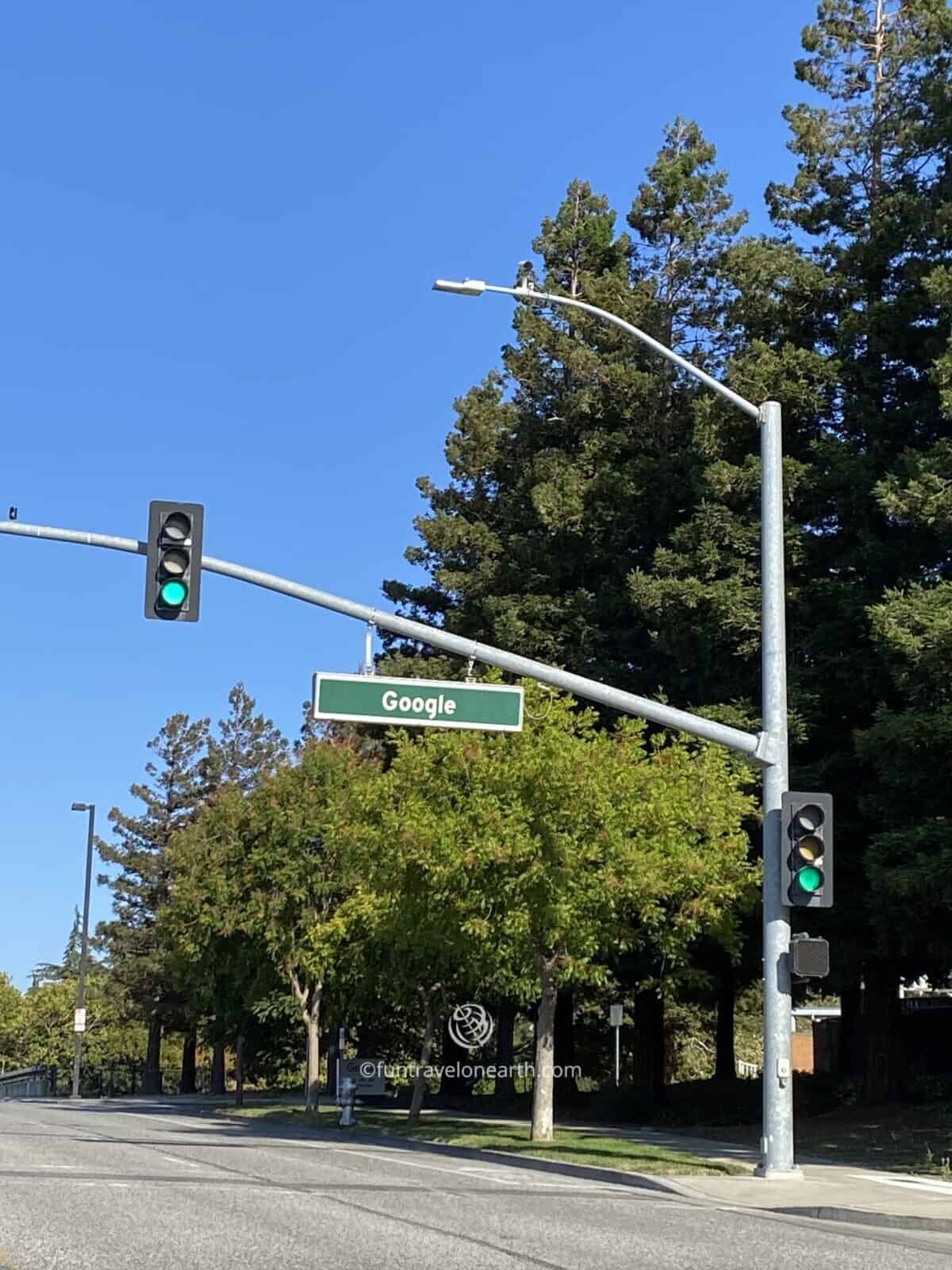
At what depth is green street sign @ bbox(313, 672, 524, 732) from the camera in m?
18.0

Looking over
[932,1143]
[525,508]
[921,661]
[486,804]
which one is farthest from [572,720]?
[525,508]

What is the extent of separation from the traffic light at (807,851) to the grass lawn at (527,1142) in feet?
14.8

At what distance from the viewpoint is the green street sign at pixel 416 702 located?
18.0 m

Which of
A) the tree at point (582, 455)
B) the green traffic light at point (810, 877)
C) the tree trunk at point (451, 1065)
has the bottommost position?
the tree trunk at point (451, 1065)

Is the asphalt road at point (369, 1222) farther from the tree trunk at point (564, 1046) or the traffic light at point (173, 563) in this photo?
the tree trunk at point (564, 1046)

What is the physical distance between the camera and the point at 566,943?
88.1 ft

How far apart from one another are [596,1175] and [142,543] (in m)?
11.2

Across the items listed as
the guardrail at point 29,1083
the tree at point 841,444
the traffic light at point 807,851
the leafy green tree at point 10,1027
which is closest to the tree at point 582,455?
the tree at point 841,444

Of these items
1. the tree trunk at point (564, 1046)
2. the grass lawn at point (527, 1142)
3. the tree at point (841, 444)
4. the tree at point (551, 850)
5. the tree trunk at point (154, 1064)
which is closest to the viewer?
the grass lawn at point (527, 1142)

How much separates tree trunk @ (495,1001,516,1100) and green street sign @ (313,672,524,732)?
26161 mm

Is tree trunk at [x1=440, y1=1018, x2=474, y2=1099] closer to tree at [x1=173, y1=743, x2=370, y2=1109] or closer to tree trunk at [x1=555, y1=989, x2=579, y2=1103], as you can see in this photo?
tree trunk at [x1=555, y1=989, x2=579, y2=1103]

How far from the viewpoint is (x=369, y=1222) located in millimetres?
14438

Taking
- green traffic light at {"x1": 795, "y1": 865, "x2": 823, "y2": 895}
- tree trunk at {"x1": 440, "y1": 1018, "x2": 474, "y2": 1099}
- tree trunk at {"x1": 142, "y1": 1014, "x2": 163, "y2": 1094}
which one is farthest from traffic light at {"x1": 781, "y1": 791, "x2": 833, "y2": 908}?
tree trunk at {"x1": 142, "y1": 1014, "x2": 163, "y2": 1094}

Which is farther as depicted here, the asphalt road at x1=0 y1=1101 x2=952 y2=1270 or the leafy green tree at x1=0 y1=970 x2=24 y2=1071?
the leafy green tree at x1=0 y1=970 x2=24 y2=1071
